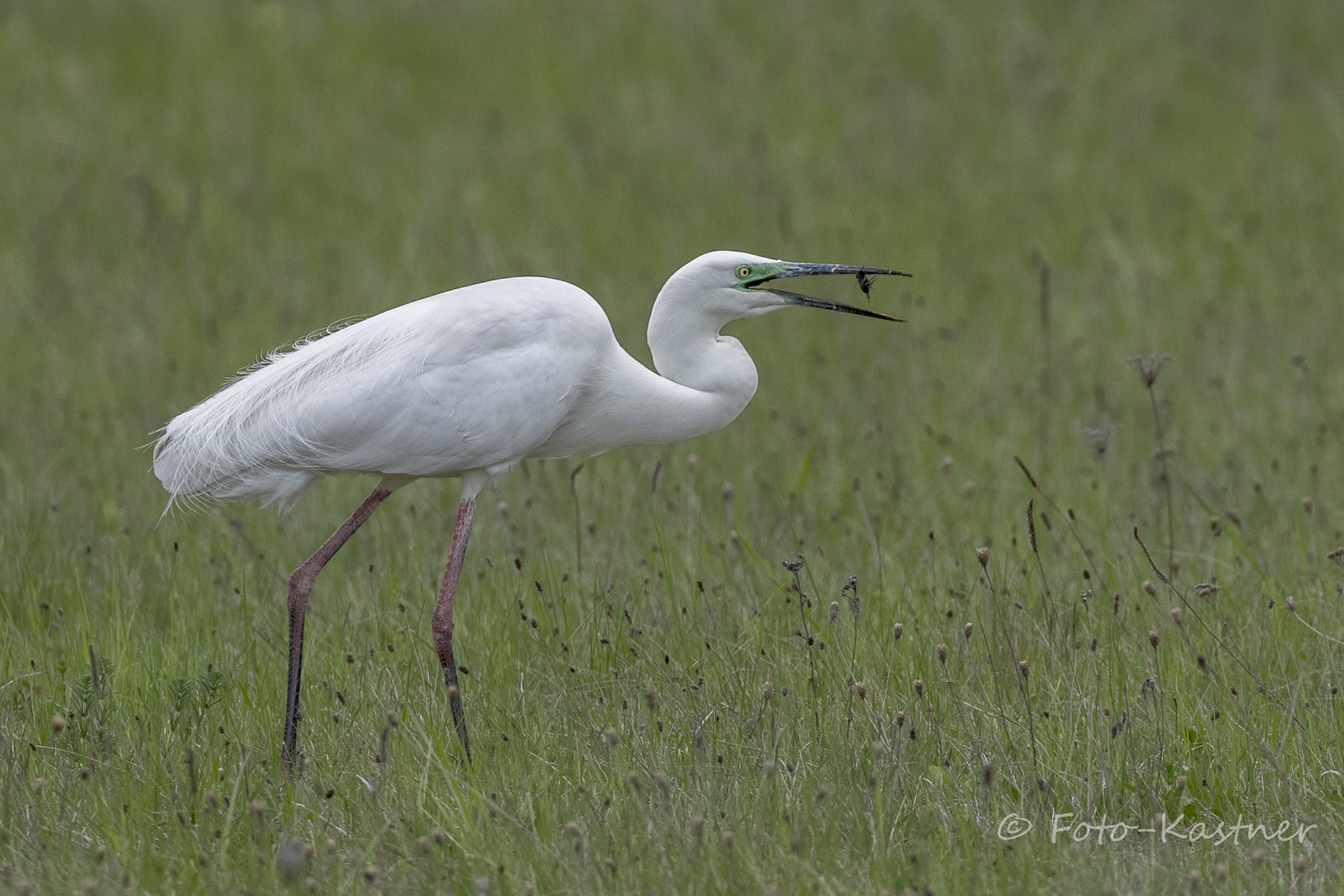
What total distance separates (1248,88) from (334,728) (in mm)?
10056

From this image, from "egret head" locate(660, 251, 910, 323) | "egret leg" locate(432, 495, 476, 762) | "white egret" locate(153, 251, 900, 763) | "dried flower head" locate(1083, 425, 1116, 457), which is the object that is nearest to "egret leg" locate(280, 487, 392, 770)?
"white egret" locate(153, 251, 900, 763)

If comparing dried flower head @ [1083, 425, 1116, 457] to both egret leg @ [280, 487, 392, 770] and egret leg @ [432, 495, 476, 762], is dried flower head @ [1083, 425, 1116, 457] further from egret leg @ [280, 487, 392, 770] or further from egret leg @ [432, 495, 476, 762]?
egret leg @ [280, 487, 392, 770]

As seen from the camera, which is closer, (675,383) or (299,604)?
(299,604)

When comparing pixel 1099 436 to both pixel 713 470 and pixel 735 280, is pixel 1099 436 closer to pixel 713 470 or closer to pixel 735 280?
pixel 735 280

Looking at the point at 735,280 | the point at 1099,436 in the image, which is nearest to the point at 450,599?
the point at 735,280

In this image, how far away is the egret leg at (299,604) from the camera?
3.81 m

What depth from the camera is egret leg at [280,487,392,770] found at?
3.81 metres

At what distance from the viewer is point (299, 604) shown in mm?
4172

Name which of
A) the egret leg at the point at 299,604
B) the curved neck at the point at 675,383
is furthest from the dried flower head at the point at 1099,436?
the egret leg at the point at 299,604

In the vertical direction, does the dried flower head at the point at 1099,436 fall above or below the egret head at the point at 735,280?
below

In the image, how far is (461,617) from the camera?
471 cm

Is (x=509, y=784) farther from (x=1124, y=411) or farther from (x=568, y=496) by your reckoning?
(x=1124, y=411)

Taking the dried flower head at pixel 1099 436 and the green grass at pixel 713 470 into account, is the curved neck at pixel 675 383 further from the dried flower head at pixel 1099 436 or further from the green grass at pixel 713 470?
the dried flower head at pixel 1099 436

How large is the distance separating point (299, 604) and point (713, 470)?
2.28 m
